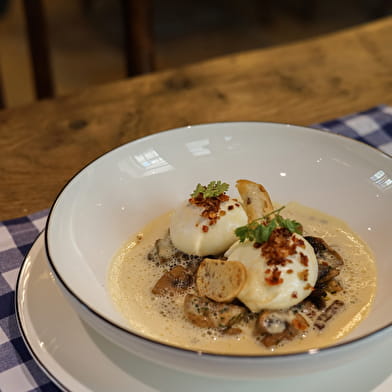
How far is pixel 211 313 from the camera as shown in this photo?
0.95 metres

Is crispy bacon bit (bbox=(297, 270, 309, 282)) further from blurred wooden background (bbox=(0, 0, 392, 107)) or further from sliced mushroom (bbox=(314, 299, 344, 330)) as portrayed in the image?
blurred wooden background (bbox=(0, 0, 392, 107))

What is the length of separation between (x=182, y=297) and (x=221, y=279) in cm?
9

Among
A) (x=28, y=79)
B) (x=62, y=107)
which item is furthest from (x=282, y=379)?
(x=28, y=79)

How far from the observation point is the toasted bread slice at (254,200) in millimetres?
1133

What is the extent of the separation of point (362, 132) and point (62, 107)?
3.03ft

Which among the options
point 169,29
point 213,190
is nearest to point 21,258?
point 213,190

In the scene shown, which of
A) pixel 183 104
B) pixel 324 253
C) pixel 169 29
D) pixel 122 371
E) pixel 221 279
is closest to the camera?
pixel 122 371

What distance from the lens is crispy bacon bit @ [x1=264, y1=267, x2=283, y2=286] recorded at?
941mm

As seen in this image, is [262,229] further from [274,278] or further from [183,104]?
[183,104]

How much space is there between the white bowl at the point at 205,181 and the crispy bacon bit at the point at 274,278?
5.5 inches

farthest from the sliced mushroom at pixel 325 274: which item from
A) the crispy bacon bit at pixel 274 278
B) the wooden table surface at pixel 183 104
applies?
the wooden table surface at pixel 183 104

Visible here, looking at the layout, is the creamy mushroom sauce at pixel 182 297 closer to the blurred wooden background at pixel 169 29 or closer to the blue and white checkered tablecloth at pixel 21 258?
the blue and white checkered tablecloth at pixel 21 258

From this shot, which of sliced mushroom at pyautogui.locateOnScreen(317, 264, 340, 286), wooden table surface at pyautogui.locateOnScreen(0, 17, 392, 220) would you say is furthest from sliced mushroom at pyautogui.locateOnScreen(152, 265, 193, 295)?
wooden table surface at pyautogui.locateOnScreen(0, 17, 392, 220)

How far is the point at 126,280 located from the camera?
1.08 metres
